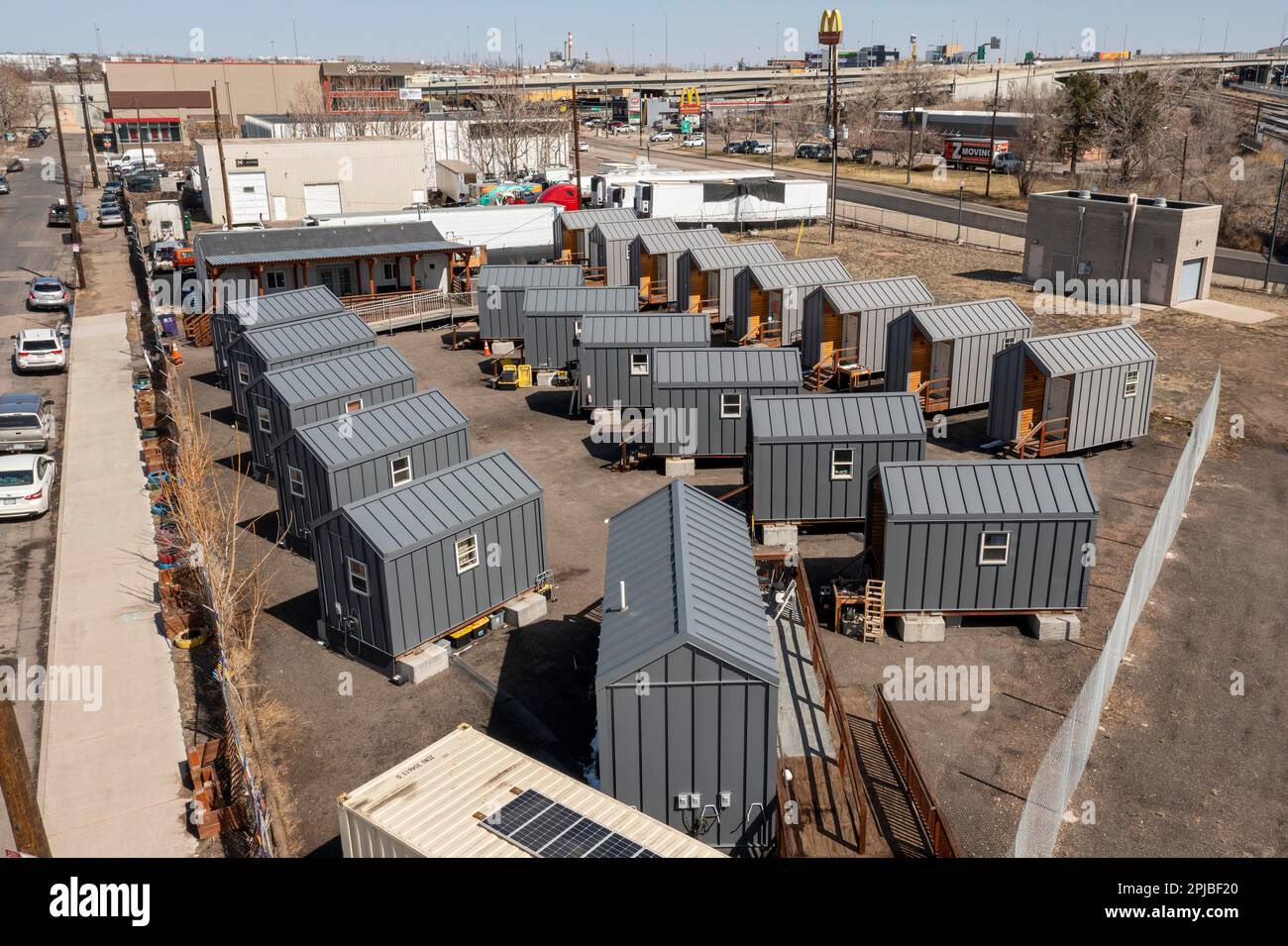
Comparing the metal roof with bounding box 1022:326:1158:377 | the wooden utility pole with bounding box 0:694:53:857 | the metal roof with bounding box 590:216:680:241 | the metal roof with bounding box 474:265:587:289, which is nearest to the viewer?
the wooden utility pole with bounding box 0:694:53:857

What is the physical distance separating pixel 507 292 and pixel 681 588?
28.0 metres

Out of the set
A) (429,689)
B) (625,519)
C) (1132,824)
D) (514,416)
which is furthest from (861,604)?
(514,416)

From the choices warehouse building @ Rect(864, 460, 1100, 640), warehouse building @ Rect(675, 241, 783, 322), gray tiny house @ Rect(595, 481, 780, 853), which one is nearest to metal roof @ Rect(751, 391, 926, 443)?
warehouse building @ Rect(864, 460, 1100, 640)

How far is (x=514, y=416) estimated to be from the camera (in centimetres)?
3588

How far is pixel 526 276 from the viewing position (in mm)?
42625

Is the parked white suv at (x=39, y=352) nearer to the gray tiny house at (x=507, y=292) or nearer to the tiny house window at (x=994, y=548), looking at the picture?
the gray tiny house at (x=507, y=292)

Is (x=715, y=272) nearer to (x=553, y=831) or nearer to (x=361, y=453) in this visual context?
(x=361, y=453)

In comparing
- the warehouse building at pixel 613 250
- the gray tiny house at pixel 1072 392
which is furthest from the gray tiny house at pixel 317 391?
the warehouse building at pixel 613 250

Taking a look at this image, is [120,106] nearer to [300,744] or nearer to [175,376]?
[175,376]

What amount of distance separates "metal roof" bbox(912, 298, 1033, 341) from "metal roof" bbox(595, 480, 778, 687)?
15293 mm

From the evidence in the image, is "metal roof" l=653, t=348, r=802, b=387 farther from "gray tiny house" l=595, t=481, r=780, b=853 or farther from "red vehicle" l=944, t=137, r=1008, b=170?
"red vehicle" l=944, t=137, r=1008, b=170

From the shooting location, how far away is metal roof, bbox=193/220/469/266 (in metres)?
46.2

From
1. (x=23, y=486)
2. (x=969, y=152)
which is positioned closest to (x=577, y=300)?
(x=23, y=486)
